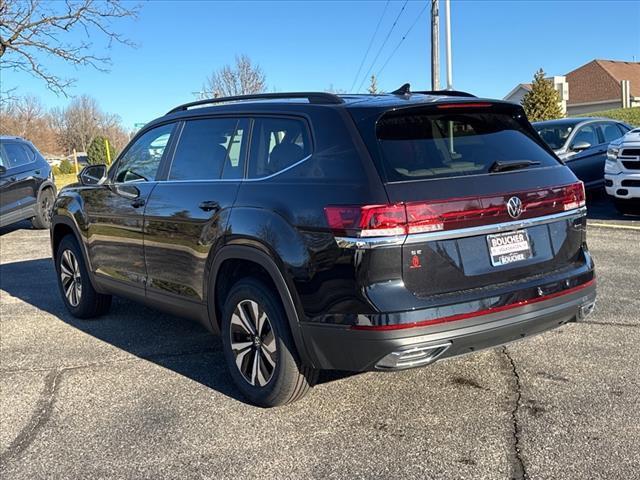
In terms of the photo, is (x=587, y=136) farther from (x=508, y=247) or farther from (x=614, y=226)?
(x=508, y=247)

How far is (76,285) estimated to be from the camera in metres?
5.97

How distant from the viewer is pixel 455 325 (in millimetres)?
3174

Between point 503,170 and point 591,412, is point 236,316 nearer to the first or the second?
point 503,170

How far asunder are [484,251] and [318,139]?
1.08m

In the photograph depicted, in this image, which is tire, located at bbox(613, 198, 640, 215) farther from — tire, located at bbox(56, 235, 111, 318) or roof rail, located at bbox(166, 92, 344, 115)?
tire, located at bbox(56, 235, 111, 318)

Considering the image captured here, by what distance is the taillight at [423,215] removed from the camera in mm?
3072

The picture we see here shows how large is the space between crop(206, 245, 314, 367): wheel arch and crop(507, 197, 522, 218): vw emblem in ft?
4.10

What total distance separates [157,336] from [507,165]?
3315 mm

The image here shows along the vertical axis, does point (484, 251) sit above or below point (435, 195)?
below

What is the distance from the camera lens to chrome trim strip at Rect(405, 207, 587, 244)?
10.2ft

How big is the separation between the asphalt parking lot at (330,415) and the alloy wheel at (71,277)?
0.68 metres

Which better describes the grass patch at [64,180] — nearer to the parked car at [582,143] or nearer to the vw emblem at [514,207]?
the parked car at [582,143]

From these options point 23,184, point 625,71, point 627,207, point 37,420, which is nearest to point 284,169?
point 37,420

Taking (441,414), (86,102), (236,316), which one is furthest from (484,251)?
(86,102)
